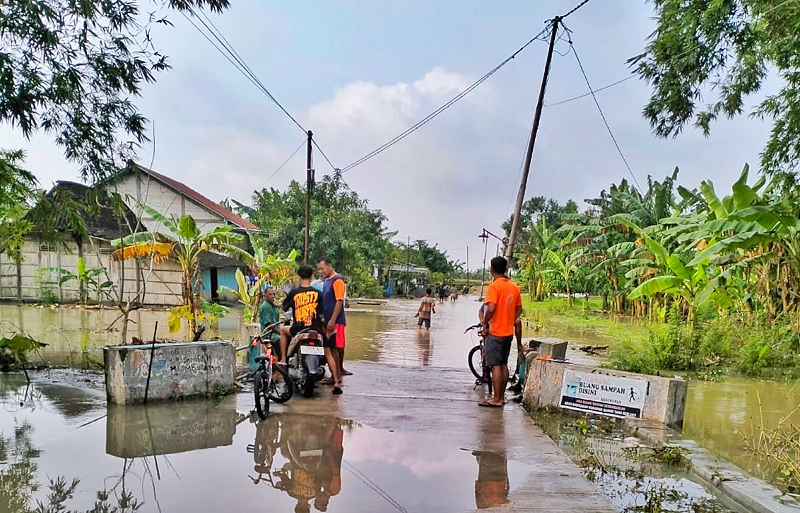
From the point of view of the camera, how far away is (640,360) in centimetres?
1113

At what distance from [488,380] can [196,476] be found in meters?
4.89

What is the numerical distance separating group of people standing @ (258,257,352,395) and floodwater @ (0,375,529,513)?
4.23 ft

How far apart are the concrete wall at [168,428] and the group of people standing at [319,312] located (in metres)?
1.16

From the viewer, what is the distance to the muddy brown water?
8086 millimetres

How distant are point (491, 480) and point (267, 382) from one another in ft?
9.67

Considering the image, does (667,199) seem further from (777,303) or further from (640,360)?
(640,360)

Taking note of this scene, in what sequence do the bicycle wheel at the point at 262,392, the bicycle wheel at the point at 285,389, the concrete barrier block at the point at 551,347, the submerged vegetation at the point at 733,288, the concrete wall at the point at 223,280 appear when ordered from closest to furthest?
the bicycle wheel at the point at 262,392 < the bicycle wheel at the point at 285,389 < the concrete barrier block at the point at 551,347 < the submerged vegetation at the point at 733,288 < the concrete wall at the point at 223,280

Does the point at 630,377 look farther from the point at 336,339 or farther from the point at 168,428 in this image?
the point at 168,428

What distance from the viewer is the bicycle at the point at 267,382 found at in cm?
688

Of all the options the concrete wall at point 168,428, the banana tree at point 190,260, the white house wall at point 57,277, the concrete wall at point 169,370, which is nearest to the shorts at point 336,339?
the concrete wall at point 169,370

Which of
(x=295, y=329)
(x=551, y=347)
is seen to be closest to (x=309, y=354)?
(x=295, y=329)

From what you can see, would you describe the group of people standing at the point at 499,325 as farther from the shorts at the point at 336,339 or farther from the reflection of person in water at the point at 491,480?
the shorts at the point at 336,339

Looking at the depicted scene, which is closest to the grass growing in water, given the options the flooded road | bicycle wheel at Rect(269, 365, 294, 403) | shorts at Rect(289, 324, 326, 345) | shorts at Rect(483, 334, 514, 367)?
shorts at Rect(483, 334, 514, 367)

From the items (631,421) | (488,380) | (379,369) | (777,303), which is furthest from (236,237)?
(777,303)
